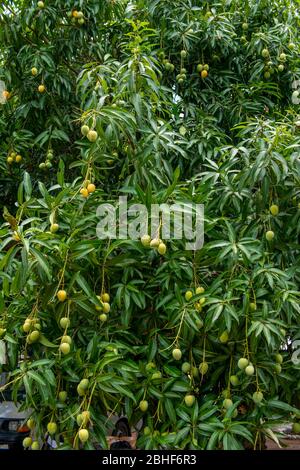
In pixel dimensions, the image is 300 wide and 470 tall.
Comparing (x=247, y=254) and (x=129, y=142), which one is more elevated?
(x=129, y=142)

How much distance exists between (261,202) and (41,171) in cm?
136

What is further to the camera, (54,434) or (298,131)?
(298,131)

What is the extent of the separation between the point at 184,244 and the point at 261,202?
35 centimetres

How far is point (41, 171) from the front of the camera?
2859 millimetres

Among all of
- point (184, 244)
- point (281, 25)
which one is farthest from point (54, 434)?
point (281, 25)

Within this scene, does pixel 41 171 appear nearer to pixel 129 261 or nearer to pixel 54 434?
pixel 129 261

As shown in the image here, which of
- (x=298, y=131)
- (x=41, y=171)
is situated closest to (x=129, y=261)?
(x=298, y=131)

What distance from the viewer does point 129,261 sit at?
1.80 metres
